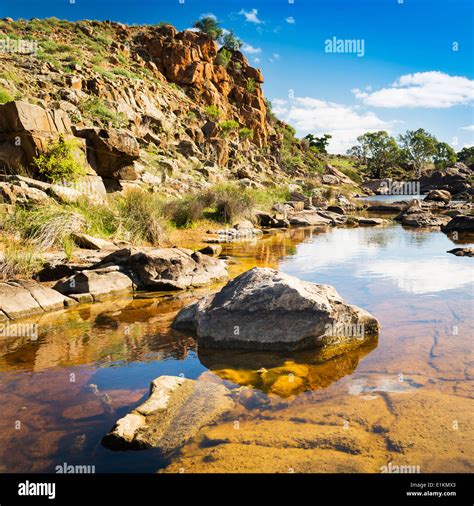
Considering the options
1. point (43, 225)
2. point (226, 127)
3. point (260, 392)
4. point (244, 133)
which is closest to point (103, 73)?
point (226, 127)

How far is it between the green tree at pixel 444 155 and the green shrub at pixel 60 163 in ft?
357

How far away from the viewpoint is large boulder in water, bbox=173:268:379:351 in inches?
213

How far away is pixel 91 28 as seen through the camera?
50.2 m

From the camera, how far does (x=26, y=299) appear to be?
6895 mm

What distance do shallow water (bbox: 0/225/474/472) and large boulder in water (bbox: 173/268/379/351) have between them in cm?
24

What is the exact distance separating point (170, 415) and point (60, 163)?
1207cm

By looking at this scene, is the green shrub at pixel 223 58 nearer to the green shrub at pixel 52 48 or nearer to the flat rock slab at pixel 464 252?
the green shrub at pixel 52 48

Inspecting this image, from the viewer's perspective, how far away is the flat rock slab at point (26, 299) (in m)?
6.63

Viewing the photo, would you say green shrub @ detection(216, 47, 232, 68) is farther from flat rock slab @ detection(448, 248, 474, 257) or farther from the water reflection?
flat rock slab @ detection(448, 248, 474, 257)

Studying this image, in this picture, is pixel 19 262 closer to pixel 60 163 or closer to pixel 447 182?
pixel 60 163

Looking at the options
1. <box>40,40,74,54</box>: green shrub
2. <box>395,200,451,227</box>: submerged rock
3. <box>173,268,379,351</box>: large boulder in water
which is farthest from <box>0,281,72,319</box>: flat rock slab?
<box>40,40,74,54</box>: green shrub

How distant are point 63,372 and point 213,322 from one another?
1.96m

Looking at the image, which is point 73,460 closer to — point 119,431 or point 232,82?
point 119,431
